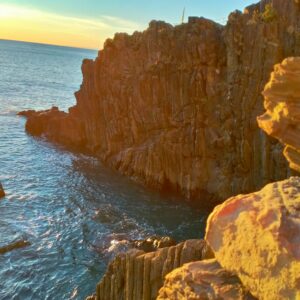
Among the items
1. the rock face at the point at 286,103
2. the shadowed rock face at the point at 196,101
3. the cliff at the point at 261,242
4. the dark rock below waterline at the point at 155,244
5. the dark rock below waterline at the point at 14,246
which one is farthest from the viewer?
the shadowed rock face at the point at 196,101

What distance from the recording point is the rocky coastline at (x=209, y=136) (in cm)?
1254

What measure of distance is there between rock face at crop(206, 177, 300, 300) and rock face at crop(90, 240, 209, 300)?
7007mm

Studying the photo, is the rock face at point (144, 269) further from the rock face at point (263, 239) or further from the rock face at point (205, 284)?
the rock face at point (263, 239)

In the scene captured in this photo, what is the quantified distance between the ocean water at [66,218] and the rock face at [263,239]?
20.3 metres

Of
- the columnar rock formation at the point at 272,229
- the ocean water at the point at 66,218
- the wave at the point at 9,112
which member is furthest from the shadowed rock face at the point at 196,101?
the wave at the point at 9,112

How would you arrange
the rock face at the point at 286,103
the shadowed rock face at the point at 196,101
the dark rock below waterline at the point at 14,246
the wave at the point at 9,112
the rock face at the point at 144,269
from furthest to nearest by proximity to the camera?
the wave at the point at 9,112, the shadowed rock face at the point at 196,101, the dark rock below waterline at the point at 14,246, the rock face at the point at 144,269, the rock face at the point at 286,103

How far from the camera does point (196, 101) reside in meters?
50.6

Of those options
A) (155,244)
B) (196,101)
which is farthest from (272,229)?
→ (196,101)

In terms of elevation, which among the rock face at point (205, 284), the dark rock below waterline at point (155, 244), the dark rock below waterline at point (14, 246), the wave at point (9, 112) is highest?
the rock face at point (205, 284)

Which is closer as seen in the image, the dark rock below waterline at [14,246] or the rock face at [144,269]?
the rock face at [144,269]

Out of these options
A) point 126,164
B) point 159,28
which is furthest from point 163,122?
point 159,28

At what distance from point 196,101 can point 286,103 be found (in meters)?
35.6

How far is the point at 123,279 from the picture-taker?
910 inches

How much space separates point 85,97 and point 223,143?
28.4 meters
